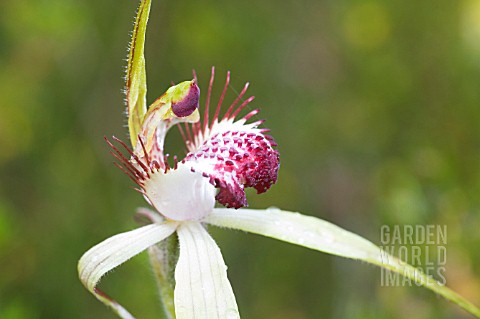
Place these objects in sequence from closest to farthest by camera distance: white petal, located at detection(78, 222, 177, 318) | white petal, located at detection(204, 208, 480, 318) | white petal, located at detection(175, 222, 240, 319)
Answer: white petal, located at detection(175, 222, 240, 319)
white petal, located at detection(78, 222, 177, 318)
white petal, located at detection(204, 208, 480, 318)

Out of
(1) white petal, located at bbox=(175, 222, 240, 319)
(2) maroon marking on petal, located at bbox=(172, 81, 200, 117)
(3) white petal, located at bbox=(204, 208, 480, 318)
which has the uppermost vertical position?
(2) maroon marking on petal, located at bbox=(172, 81, 200, 117)

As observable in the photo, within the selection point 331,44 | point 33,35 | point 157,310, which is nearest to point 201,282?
point 157,310

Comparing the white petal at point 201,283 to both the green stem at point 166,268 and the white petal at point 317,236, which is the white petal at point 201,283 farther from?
the white petal at point 317,236

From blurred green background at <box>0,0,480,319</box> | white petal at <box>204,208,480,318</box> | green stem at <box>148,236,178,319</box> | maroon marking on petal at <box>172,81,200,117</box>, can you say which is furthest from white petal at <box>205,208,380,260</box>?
blurred green background at <box>0,0,480,319</box>

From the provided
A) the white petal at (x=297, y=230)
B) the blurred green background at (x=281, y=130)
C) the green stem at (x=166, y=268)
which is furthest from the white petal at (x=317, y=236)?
the blurred green background at (x=281, y=130)

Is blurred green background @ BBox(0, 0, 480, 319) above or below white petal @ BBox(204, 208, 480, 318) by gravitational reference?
above

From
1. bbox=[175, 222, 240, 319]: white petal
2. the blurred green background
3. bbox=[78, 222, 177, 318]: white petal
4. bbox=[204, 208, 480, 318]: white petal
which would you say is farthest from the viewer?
the blurred green background

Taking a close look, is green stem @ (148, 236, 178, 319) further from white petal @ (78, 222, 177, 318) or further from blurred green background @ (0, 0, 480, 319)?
blurred green background @ (0, 0, 480, 319)

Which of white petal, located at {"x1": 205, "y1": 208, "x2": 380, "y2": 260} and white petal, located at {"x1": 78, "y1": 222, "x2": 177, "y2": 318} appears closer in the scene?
white petal, located at {"x1": 78, "y1": 222, "x2": 177, "y2": 318}

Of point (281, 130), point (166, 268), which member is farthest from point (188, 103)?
point (281, 130)
